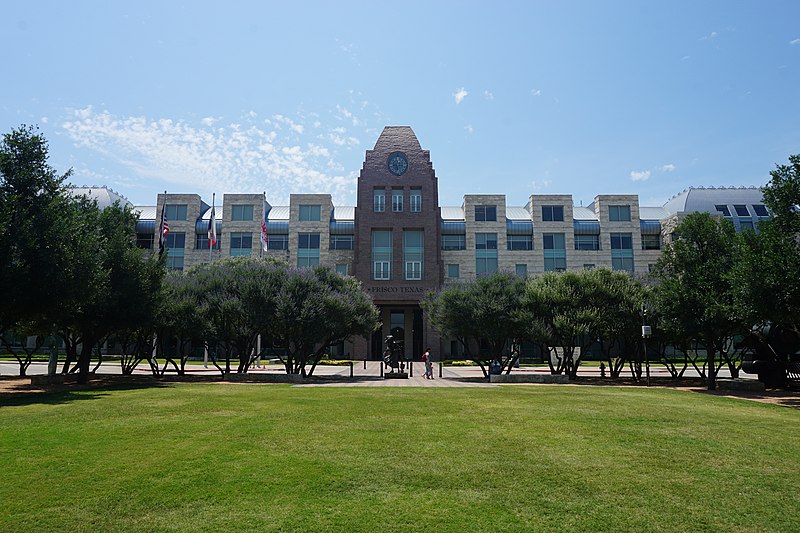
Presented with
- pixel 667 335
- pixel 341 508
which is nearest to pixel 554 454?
pixel 341 508

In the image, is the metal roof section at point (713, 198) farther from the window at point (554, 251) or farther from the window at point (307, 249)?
the window at point (307, 249)

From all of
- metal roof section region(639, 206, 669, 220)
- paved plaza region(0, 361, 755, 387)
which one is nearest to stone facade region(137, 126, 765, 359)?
metal roof section region(639, 206, 669, 220)

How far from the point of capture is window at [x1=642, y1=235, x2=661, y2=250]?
7043 centimetres

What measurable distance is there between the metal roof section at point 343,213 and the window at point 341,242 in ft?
9.06

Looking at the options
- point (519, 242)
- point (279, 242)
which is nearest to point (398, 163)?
point (279, 242)

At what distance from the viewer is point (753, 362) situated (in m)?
31.0

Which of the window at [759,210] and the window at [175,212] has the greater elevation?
the window at [759,210]

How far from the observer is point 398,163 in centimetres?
6712

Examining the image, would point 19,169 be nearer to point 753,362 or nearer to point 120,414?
point 120,414

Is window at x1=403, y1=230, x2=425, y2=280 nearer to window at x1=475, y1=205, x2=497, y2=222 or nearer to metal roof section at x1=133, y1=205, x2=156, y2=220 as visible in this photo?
window at x1=475, y1=205, x2=497, y2=222

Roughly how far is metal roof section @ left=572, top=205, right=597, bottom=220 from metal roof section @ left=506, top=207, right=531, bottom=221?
20.1 feet

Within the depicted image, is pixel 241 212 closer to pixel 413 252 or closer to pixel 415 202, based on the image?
pixel 415 202

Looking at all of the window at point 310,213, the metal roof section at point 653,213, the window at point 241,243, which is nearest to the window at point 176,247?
the window at point 241,243

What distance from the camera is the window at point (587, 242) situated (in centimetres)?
6969
